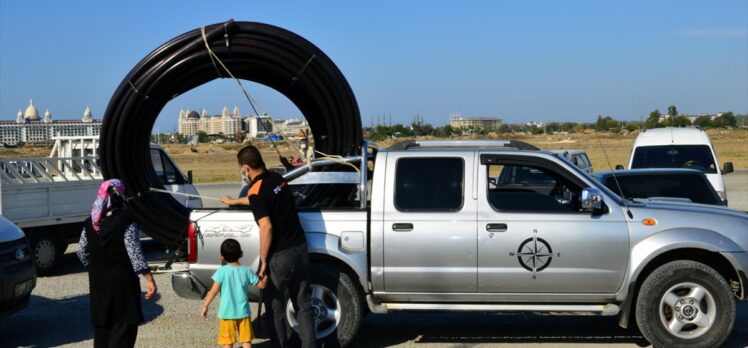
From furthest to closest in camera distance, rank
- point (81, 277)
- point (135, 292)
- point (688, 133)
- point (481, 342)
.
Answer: point (688, 133), point (81, 277), point (481, 342), point (135, 292)

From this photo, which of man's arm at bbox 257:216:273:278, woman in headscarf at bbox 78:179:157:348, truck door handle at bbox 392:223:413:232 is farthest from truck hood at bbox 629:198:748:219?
woman in headscarf at bbox 78:179:157:348

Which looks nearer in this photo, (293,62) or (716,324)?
(716,324)

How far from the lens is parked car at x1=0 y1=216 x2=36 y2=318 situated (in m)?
8.73

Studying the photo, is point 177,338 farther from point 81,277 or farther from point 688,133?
point 688,133

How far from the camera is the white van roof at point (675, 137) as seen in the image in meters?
16.8

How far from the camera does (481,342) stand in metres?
8.65

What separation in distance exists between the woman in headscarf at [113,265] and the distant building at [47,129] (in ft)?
19.5

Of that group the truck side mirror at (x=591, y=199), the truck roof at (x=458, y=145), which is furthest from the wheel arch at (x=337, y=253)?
the truck side mirror at (x=591, y=199)

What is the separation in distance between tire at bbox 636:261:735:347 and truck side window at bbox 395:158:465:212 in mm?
1868

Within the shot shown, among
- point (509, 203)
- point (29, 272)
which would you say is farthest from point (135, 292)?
point (509, 203)

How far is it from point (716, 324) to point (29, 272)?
6.52m

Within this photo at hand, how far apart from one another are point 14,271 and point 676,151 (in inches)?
473

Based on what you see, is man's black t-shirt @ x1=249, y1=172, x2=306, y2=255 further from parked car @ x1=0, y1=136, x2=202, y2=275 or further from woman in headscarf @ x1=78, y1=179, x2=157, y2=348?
parked car @ x1=0, y1=136, x2=202, y2=275

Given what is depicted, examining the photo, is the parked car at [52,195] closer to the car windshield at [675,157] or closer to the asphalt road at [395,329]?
the asphalt road at [395,329]
